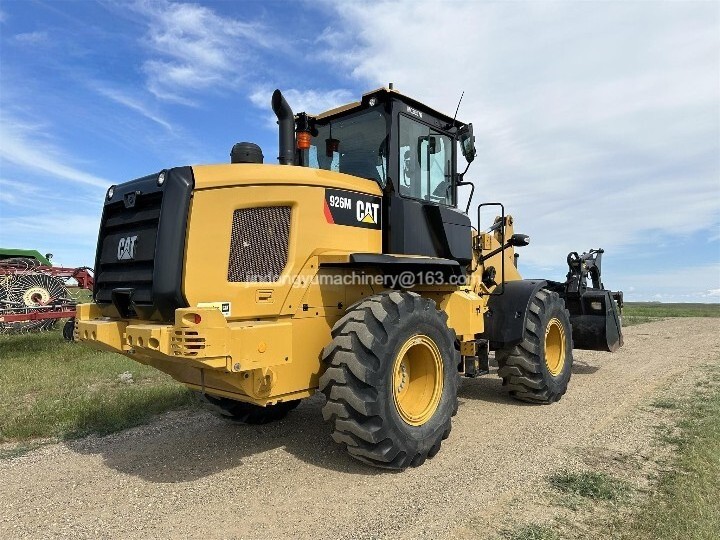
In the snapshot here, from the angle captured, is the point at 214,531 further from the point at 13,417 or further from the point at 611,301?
the point at 611,301

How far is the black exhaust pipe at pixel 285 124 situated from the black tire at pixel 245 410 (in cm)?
273

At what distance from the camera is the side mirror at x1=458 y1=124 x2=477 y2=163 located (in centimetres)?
652

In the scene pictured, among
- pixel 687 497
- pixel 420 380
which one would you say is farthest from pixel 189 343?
pixel 687 497

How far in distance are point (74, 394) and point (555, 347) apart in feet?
24.0

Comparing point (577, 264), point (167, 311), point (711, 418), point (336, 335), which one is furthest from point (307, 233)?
point (577, 264)

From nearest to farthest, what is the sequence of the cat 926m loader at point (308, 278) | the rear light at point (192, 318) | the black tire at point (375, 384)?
1. the rear light at point (192, 318)
2. the cat 926m loader at point (308, 278)
3. the black tire at point (375, 384)

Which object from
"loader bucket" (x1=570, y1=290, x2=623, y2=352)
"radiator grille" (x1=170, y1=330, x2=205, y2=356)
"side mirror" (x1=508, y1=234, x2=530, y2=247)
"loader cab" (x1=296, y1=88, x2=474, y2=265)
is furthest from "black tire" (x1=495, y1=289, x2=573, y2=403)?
"radiator grille" (x1=170, y1=330, x2=205, y2=356)

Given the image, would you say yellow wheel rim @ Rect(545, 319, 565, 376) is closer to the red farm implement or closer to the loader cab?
the loader cab

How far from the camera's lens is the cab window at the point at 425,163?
5.73 m

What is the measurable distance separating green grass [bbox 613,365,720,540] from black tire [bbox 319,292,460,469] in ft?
5.71

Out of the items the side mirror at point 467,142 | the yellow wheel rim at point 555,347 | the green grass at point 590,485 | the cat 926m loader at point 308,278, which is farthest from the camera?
the yellow wheel rim at point 555,347

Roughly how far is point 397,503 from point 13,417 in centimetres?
519

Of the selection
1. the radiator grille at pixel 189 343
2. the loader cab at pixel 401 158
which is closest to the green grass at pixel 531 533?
the radiator grille at pixel 189 343

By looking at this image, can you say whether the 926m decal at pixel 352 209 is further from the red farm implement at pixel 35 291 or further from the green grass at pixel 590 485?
the red farm implement at pixel 35 291
